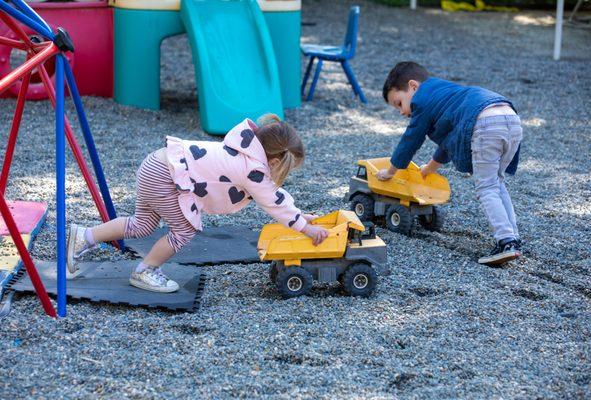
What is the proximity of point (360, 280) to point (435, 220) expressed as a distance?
111 cm

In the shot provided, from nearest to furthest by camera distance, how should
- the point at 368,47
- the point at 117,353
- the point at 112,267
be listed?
1. the point at 117,353
2. the point at 112,267
3. the point at 368,47

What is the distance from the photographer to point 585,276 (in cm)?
400

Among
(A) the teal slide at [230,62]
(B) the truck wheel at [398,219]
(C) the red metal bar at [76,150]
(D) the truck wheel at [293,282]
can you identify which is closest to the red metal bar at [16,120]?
(C) the red metal bar at [76,150]

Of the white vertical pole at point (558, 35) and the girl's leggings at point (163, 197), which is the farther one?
the white vertical pole at point (558, 35)

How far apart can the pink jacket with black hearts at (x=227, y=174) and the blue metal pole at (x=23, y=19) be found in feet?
2.05

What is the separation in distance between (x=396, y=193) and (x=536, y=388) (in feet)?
6.07

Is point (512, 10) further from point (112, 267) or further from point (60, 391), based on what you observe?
point (60, 391)

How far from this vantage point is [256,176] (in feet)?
11.4

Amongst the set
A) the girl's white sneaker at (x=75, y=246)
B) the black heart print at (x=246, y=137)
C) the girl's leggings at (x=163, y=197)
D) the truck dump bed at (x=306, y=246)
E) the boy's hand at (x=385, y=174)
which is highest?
the black heart print at (x=246, y=137)

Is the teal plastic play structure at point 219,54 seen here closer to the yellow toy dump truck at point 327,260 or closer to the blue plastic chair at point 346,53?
the blue plastic chair at point 346,53

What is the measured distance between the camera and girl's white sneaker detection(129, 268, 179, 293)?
11.8ft

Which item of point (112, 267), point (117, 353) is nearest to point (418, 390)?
point (117, 353)

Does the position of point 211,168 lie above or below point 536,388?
above

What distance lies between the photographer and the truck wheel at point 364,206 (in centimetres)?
471
